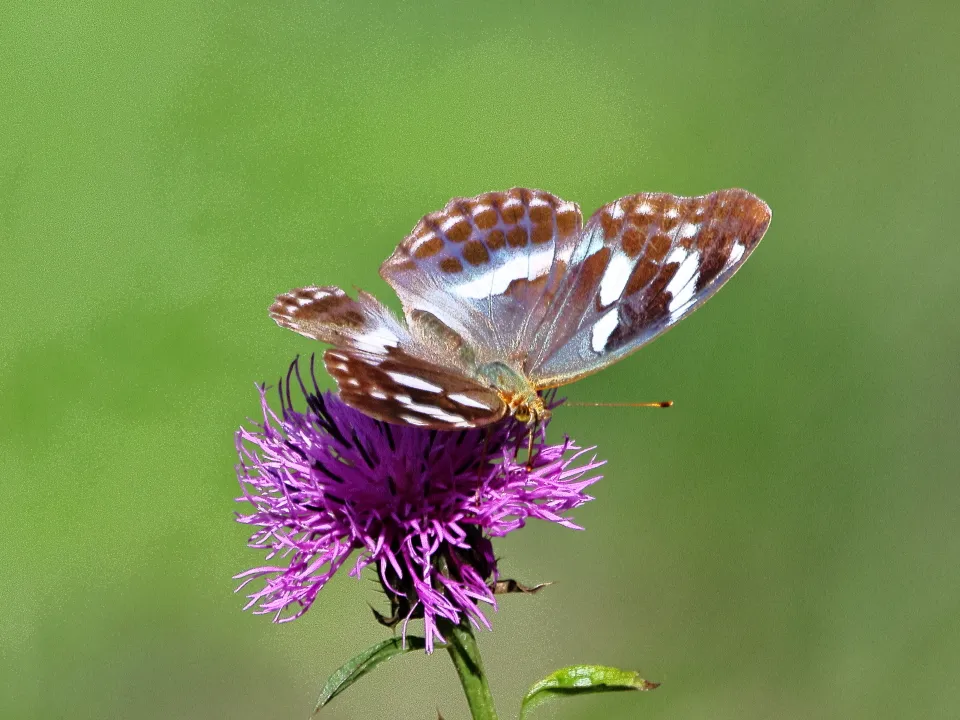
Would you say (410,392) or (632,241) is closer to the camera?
(410,392)

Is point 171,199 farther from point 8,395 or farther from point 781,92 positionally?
point 781,92

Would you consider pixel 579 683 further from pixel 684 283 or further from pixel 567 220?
pixel 567 220

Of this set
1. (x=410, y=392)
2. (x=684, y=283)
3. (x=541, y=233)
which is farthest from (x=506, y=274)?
(x=410, y=392)

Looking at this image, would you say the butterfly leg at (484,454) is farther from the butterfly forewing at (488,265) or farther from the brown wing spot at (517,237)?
the brown wing spot at (517,237)

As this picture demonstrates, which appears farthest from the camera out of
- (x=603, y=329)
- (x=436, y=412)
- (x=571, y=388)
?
(x=571, y=388)

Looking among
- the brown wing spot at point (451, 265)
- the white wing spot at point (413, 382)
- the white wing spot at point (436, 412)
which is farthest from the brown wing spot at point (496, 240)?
the white wing spot at point (436, 412)

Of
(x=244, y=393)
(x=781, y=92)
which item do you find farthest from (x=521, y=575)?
(x=781, y=92)

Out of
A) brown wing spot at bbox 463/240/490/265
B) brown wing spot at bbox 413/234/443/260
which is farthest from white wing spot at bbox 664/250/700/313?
brown wing spot at bbox 413/234/443/260
